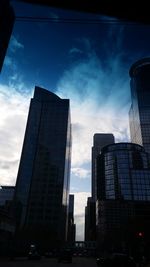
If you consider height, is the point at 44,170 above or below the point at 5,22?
above

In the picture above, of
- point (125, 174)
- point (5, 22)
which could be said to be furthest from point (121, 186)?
point (5, 22)

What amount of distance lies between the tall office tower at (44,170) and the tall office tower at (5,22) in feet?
399

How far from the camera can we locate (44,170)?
15038cm

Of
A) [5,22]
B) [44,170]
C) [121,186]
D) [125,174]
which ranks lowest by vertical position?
[5,22]

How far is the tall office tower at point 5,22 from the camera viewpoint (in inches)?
459

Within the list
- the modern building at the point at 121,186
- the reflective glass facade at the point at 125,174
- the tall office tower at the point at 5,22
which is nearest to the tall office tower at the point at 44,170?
the modern building at the point at 121,186

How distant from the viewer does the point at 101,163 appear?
190 m

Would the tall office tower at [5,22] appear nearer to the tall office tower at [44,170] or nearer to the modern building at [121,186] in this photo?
the tall office tower at [44,170]

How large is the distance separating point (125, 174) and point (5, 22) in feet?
539

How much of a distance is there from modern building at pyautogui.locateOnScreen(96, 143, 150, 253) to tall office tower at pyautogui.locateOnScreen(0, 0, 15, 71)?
141410 millimetres

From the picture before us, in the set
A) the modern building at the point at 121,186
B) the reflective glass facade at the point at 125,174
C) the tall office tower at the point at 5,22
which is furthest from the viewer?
the reflective glass facade at the point at 125,174

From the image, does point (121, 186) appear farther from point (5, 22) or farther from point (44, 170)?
point (5, 22)

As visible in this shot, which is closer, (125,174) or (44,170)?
(44,170)

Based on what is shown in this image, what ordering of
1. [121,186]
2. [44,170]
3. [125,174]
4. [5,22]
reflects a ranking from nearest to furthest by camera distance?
[5,22] → [44,170] → [121,186] → [125,174]
